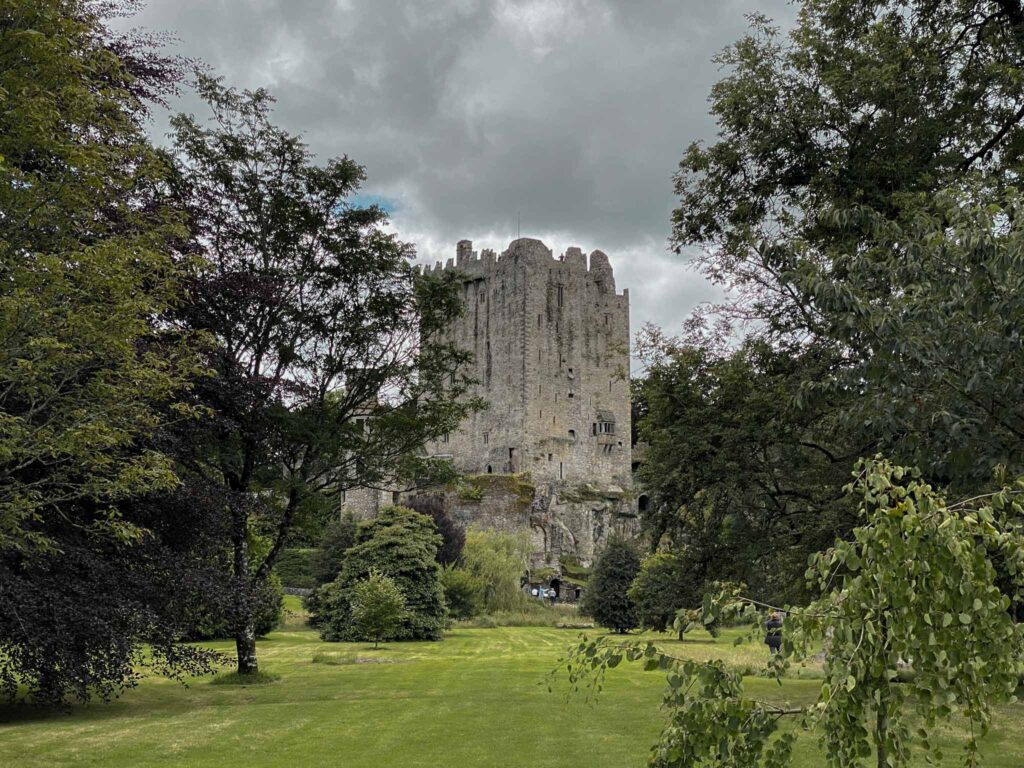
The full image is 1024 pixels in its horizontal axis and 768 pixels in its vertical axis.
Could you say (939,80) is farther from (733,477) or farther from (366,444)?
(366,444)

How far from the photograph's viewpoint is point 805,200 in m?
14.6

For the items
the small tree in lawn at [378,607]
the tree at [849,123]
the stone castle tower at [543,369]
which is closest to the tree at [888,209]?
the tree at [849,123]

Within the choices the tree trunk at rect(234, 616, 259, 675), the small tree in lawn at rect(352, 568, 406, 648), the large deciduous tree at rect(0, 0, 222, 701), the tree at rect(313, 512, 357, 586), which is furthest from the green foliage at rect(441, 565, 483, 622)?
the large deciduous tree at rect(0, 0, 222, 701)

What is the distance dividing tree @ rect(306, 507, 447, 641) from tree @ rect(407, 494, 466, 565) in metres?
10.5

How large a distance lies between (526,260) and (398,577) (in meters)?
49.9

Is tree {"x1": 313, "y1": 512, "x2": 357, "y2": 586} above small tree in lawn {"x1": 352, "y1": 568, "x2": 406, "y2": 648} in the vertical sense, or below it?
above

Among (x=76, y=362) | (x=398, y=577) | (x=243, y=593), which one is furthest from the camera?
(x=398, y=577)

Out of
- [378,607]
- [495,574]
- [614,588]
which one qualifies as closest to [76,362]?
[378,607]

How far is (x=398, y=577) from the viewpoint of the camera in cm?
3619

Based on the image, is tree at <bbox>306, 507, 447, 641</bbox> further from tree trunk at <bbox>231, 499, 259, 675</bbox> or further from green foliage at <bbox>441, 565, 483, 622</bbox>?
tree trunk at <bbox>231, 499, 259, 675</bbox>

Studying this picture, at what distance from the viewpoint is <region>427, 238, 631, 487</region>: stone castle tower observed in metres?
80.4

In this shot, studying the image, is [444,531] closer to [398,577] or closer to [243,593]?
[398,577]

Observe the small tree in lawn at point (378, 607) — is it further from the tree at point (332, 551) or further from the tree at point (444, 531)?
the tree at point (444, 531)

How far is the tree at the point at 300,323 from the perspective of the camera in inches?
743
